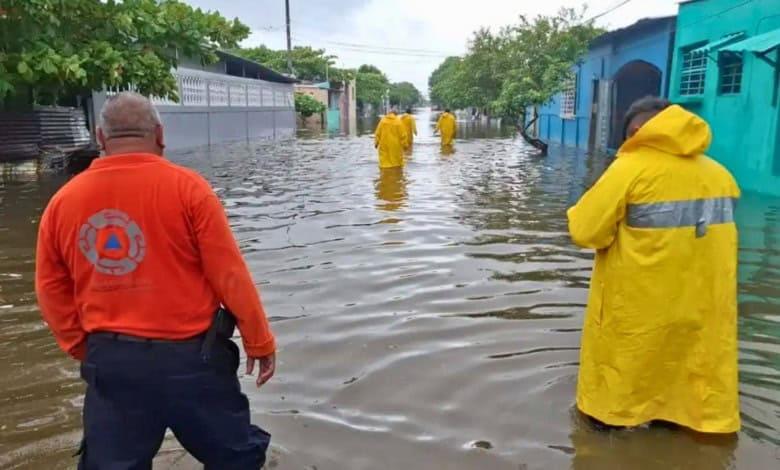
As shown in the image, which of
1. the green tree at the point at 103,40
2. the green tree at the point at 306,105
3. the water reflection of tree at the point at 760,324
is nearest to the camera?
the water reflection of tree at the point at 760,324

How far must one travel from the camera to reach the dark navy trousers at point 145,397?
2.16 metres

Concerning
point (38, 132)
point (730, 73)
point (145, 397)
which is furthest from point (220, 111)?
point (145, 397)

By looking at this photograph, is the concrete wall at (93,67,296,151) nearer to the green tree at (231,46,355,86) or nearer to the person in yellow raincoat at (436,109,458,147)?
the person in yellow raincoat at (436,109,458,147)

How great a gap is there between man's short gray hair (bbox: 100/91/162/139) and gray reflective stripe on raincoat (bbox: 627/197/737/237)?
204 cm

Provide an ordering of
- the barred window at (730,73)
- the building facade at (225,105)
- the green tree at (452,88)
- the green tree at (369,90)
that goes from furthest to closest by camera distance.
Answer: the green tree at (369,90), the green tree at (452,88), the building facade at (225,105), the barred window at (730,73)

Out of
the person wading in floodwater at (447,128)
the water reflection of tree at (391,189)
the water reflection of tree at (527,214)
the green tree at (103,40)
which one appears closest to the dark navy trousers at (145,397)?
the water reflection of tree at (527,214)

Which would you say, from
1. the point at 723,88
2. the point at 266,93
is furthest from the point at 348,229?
the point at 266,93

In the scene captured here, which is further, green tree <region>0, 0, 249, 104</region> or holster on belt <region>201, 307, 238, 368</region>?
green tree <region>0, 0, 249, 104</region>

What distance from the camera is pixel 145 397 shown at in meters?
2.16

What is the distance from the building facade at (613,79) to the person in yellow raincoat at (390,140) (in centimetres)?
622

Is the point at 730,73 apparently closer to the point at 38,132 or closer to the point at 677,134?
the point at 677,134

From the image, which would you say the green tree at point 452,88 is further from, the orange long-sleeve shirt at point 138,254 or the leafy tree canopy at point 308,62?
the orange long-sleeve shirt at point 138,254

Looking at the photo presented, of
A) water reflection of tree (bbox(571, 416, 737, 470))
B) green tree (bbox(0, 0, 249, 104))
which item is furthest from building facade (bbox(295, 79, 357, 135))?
water reflection of tree (bbox(571, 416, 737, 470))

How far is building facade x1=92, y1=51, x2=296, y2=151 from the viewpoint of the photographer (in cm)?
2062
